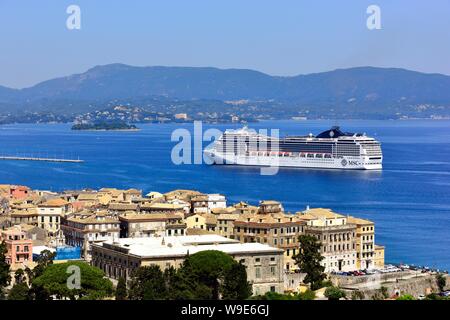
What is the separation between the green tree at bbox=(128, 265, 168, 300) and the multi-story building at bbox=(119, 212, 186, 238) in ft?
20.7

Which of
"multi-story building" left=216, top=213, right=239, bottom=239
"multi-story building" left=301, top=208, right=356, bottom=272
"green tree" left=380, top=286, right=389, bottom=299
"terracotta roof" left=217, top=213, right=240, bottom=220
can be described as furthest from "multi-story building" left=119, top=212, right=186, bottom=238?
"green tree" left=380, top=286, right=389, bottom=299

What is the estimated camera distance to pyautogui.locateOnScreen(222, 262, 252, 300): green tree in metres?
19.7

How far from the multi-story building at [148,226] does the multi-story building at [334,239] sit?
10.5 feet

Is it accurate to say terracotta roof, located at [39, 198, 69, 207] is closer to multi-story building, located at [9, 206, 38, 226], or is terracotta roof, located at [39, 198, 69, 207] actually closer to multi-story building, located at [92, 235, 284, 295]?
multi-story building, located at [9, 206, 38, 226]

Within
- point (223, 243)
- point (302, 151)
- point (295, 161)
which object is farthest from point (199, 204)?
point (302, 151)

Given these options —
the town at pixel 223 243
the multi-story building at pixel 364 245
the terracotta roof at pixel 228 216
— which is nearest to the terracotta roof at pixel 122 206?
the town at pixel 223 243

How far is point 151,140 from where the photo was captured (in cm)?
10694

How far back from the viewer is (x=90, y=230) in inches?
1000

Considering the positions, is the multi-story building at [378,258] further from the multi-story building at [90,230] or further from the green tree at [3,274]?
the green tree at [3,274]

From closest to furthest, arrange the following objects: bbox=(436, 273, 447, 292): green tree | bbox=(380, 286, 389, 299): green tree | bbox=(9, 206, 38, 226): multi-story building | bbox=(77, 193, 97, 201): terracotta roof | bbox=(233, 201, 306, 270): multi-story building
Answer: bbox=(380, 286, 389, 299): green tree, bbox=(436, 273, 447, 292): green tree, bbox=(233, 201, 306, 270): multi-story building, bbox=(9, 206, 38, 226): multi-story building, bbox=(77, 193, 97, 201): terracotta roof

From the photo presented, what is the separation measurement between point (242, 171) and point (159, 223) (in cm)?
3768

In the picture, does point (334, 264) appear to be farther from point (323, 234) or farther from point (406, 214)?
point (406, 214)

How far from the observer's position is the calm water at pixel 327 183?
33.5 m
